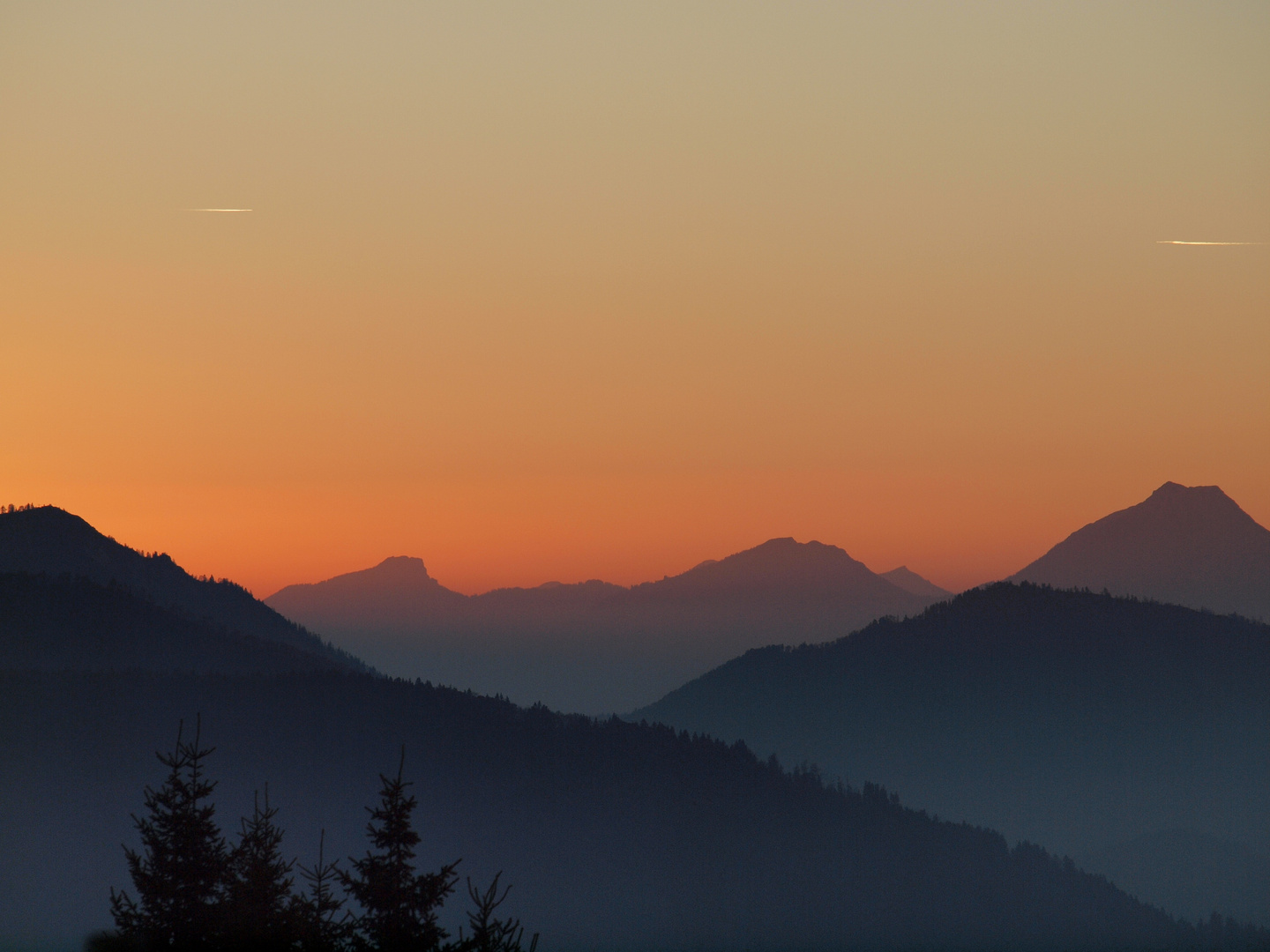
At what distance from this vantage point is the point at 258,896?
109 feet

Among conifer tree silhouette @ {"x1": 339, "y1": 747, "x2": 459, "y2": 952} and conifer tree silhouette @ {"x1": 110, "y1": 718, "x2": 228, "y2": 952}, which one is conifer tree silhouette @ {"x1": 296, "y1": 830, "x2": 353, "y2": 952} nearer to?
conifer tree silhouette @ {"x1": 339, "y1": 747, "x2": 459, "y2": 952}

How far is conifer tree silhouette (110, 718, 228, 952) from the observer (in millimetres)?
32781

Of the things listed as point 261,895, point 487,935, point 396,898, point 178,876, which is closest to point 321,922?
point 396,898

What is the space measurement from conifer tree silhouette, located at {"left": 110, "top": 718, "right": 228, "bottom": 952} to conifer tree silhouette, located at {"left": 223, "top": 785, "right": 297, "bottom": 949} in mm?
470

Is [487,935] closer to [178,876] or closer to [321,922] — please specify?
[321,922]

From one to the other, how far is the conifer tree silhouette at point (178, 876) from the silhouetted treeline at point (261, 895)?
0.02 meters

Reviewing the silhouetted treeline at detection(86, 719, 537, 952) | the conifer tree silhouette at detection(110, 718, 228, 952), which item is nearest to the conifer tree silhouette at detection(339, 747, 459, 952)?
the silhouetted treeline at detection(86, 719, 537, 952)

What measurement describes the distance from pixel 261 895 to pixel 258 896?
0.07 metres

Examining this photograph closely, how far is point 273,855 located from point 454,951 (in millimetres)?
11201

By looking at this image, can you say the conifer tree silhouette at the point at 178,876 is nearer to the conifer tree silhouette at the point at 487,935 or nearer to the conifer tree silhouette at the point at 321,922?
the conifer tree silhouette at the point at 321,922

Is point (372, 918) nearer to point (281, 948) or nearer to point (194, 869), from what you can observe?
point (281, 948)

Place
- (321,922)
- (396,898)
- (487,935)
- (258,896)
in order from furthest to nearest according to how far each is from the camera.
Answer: (258,896) → (321,922) → (396,898) → (487,935)

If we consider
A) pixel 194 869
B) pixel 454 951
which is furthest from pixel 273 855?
pixel 454 951

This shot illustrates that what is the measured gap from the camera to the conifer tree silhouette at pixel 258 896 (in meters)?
30.9
